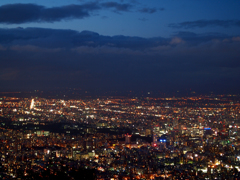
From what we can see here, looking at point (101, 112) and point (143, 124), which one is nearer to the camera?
point (143, 124)

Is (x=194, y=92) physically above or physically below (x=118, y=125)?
above

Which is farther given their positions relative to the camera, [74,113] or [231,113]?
[74,113]

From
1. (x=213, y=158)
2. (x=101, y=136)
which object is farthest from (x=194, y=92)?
(x=213, y=158)

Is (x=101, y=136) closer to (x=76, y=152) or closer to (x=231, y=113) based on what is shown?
(x=76, y=152)

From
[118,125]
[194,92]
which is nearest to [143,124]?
[118,125]

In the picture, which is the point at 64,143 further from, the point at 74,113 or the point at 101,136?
the point at 74,113

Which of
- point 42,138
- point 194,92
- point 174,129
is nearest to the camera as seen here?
point 42,138

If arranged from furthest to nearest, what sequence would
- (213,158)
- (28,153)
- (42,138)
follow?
(42,138), (28,153), (213,158)
